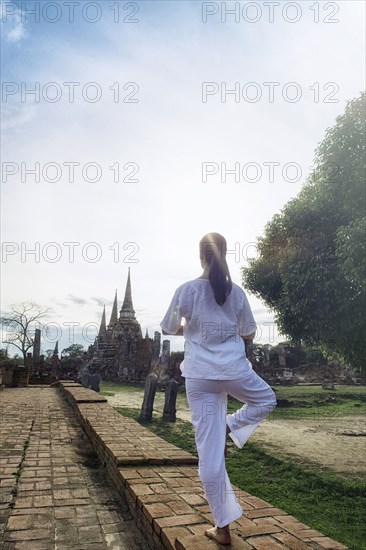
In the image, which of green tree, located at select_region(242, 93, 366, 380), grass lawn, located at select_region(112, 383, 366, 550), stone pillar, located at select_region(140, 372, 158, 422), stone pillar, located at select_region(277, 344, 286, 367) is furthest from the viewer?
stone pillar, located at select_region(277, 344, 286, 367)

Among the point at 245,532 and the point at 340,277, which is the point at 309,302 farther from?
the point at 245,532

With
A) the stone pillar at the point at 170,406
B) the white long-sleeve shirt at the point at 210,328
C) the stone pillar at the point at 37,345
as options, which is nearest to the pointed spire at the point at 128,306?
the stone pillar at the point at 37,345

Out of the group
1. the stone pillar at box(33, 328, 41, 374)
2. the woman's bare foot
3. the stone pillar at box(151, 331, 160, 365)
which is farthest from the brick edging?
the stone pillar at box(33, 328, 41, 374)

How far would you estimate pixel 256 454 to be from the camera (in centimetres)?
720

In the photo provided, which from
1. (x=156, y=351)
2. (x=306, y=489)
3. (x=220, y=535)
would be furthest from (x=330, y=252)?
(x=156, y=351)

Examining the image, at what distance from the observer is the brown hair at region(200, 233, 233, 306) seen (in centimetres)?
253

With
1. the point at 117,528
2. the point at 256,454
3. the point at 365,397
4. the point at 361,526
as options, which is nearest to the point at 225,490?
the point at 117,528

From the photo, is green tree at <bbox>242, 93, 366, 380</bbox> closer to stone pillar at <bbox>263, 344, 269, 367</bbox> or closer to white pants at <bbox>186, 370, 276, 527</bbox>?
white pants at <bbox>186, 370, 276, 527</bbox>

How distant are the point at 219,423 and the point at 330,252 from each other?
24.7 feet

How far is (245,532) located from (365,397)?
775 inches

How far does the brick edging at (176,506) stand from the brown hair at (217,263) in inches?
52.5

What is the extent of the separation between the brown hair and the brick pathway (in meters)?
1.69

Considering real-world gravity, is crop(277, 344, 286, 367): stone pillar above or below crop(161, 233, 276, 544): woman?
below

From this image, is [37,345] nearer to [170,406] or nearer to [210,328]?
[170,406]
